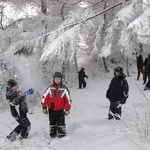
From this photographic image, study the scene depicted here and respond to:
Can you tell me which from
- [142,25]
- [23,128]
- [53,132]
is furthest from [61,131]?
[142,25]

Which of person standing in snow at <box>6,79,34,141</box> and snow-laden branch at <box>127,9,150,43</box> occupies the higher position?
snow-laden branch at <box>127,9,150,43</box>

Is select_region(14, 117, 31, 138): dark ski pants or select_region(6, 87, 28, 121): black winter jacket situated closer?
select_region(6, 87, 28, 121): black winter jacket

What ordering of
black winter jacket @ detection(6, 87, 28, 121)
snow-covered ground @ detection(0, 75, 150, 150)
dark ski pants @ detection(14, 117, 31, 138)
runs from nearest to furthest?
snow-covered ground @ detection(0, 75, 150, 150) < black winter jacket @ detection(6, 87, 28, 121) < dark ski pants @ detection(14, 117, 31, 138)

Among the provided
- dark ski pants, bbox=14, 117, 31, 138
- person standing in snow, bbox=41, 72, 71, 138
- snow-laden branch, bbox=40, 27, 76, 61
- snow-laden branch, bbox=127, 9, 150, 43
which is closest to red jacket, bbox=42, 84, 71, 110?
person standing in snow, bbox=41, 72, 71, 138

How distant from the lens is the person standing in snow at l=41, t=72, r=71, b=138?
18.3 ft

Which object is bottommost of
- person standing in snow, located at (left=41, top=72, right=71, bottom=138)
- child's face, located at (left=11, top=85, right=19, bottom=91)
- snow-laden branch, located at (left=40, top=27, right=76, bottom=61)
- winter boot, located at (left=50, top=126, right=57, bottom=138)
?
winter boot, located at (left=50, top=126, right=57, bottom=138)

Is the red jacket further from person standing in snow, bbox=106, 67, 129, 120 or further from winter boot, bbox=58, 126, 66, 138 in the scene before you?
person standing in snow, bbox=106, 67, 129, 120

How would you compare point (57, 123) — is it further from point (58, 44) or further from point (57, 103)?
point (58, 44)

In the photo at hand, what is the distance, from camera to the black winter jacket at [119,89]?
6.41 m

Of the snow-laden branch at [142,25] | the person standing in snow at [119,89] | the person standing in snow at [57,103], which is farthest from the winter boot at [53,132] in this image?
the snow-laden branch at [142,25]

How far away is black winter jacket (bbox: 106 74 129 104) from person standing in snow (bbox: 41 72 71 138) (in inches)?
59.6

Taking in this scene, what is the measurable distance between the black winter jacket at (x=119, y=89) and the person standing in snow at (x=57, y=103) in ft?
4.97

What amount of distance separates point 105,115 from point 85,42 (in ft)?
47.6

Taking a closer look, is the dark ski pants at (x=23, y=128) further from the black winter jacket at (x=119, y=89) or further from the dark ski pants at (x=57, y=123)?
the black winter jacket at (x=119, y=89)
